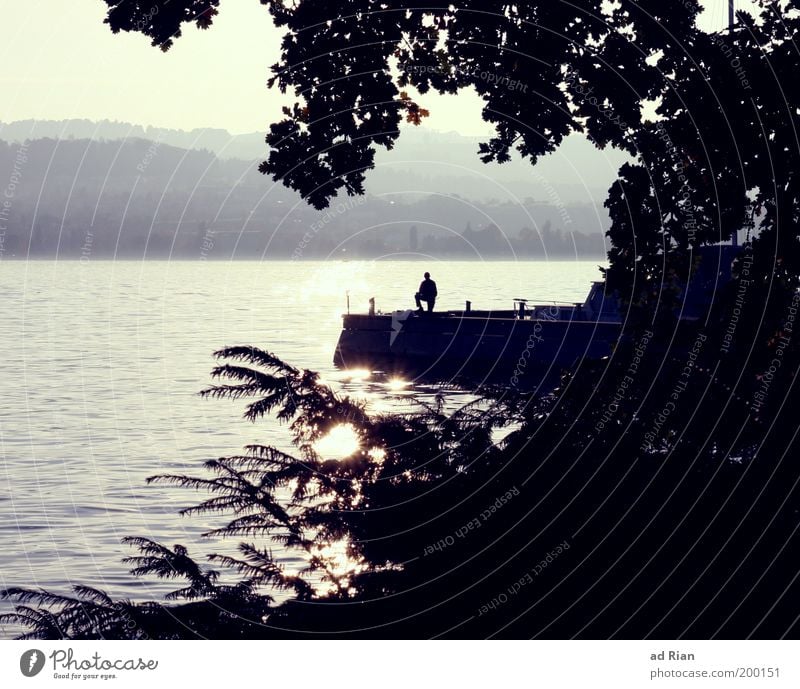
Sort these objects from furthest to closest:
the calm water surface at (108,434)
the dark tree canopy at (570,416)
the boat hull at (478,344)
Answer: the boat hull at (478,344) < the calm water surface at (108,434) < the dark tree canopy at (570,416)

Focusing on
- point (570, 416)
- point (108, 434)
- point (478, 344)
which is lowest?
point (108, 434)

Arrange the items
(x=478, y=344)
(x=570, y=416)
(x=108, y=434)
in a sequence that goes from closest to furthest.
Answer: (x=570, y=416)
(x=108, y=434)
(x=478, y=344)

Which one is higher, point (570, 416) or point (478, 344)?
point (570, 416)

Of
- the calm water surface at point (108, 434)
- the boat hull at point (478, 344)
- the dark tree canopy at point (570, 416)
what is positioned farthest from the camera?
the boat hull at point (478, 344)

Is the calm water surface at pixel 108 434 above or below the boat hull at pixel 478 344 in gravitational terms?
below

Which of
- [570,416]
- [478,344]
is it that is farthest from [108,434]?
[570,416]

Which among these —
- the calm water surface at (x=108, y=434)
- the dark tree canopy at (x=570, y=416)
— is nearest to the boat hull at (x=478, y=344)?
the calm water surface at (x=108, y=434)

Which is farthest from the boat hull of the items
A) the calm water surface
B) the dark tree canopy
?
the dark tree canopy

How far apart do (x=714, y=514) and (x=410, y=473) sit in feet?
8.39

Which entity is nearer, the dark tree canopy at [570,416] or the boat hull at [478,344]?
the dark tree canopy at [570,416]

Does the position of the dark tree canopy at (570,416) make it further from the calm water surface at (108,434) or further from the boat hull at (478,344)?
the boat hull at (478,344)

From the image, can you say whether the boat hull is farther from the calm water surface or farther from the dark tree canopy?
the dark tree canopy

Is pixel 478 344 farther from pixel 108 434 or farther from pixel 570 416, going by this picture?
pixel 570 416

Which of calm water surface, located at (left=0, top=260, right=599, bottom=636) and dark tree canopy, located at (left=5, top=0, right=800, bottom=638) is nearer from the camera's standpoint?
dark tree canopy, located at (left=5, top=0, right=800, bottom=638)
